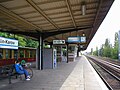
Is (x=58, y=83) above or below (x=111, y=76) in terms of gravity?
above

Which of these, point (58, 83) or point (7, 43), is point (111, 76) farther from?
point (7, 43)

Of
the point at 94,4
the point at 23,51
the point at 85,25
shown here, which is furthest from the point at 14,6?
the point at 23,51

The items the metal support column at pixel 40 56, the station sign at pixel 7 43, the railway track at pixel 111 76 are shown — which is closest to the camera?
the station sign at pixel 7 43

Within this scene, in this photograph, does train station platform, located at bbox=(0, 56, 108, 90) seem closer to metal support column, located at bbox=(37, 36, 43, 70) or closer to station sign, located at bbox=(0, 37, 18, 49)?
station sign, located at bbox=(0, 37, 18, 49)

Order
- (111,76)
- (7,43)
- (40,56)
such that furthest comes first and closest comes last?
(111,76) < (40,56) < (7,43)

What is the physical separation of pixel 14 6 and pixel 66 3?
2.39 metres

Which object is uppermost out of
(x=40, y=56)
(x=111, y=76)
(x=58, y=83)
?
(x=40, y=56)

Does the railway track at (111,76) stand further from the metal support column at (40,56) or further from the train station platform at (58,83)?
the metal support column at (40,56)

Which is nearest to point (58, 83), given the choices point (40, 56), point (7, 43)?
point (7, 43)

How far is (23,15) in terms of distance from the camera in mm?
11758

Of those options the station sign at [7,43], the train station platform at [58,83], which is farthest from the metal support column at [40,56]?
the station sign at [7,43]

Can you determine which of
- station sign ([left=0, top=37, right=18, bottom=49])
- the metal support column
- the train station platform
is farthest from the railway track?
station sign ([left=0, top=37, right=18, bottom=49])

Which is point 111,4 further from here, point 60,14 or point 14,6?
point 14,6

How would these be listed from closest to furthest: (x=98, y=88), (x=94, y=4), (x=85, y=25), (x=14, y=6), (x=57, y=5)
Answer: (x=98, y=88)
(x=14, y=6)
(x=57, y=5)
(x=94, y=4)
(x=85, y=25)
